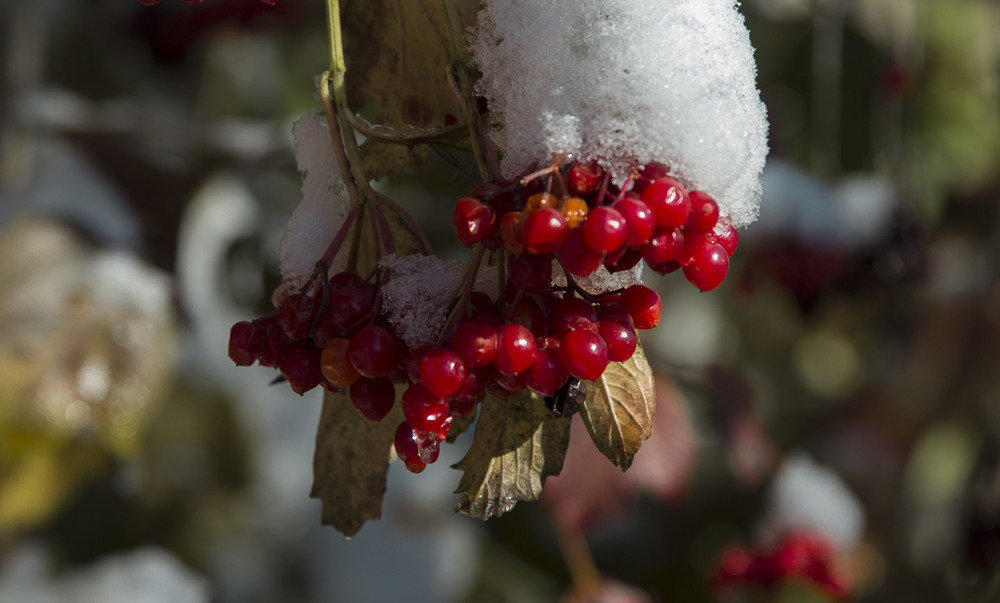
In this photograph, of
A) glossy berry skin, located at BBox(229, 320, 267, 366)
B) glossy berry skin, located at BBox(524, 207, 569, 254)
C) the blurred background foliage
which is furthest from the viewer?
the blurred background foliage

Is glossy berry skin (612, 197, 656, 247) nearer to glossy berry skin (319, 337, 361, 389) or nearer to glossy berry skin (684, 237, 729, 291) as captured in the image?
glossy berry skin (684, 237, 729, 291)

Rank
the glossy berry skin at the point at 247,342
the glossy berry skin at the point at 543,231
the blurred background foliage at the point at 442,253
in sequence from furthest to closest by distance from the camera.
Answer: the blurred background foliage at the point at 442,253 → the glossy berry skin at the point at 247,342 → the glossy berry skin at the point at 543,231

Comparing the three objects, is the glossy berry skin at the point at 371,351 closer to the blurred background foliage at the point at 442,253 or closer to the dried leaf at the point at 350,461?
the dried leaf at the point at 350,461

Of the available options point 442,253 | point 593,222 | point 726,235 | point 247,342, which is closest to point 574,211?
point 593,222

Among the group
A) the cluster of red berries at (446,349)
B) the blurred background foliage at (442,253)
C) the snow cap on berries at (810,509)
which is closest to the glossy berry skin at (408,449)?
the cluster of red berries at (446,349)

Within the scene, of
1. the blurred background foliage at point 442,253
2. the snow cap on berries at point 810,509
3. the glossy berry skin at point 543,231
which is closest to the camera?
the glossy berry skin at point 543,231

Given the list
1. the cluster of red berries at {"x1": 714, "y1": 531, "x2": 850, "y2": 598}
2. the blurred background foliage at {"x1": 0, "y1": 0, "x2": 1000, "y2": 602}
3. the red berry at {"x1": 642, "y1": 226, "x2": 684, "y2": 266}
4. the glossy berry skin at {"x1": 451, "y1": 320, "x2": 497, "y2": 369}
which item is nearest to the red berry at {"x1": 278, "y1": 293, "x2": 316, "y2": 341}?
the glossy berry skin at {"x1": 451, "y1": 320, "x2": 497, "y2": 369}

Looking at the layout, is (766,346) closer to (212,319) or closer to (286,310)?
(212,319)
